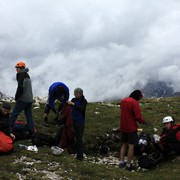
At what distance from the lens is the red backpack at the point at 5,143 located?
1306 cm

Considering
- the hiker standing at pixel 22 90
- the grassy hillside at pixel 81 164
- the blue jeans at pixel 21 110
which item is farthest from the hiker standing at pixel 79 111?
the blue jeans at pixel 21 110

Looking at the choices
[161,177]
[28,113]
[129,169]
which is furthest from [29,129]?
[161,177]

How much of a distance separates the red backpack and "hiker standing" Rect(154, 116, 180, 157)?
7202 mm

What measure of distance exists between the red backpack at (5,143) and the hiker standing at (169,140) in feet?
23.6

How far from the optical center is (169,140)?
15.2 m

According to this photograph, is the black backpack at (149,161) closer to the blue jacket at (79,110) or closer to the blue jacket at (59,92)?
the blue jacket at (79,110)

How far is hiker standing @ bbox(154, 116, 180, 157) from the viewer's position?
49.2 ft

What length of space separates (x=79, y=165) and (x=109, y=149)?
5.25 m

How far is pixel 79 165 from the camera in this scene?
508 inches

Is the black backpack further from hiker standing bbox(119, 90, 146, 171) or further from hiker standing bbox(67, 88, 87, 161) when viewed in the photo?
hiker standing bbox(67, 88, 87, 161)

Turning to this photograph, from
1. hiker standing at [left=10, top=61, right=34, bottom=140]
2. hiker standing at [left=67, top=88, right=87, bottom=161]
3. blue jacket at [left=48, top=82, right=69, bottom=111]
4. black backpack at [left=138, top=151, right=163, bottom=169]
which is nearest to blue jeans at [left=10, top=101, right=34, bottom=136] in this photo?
hiker standing at [left=10, top=61, right=34, bottom=140]

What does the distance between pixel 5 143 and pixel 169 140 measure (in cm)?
775

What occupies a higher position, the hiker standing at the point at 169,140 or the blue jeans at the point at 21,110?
the blue jeans at the point at 21,110

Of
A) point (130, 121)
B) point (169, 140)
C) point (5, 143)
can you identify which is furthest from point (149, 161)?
point (5, 143)
